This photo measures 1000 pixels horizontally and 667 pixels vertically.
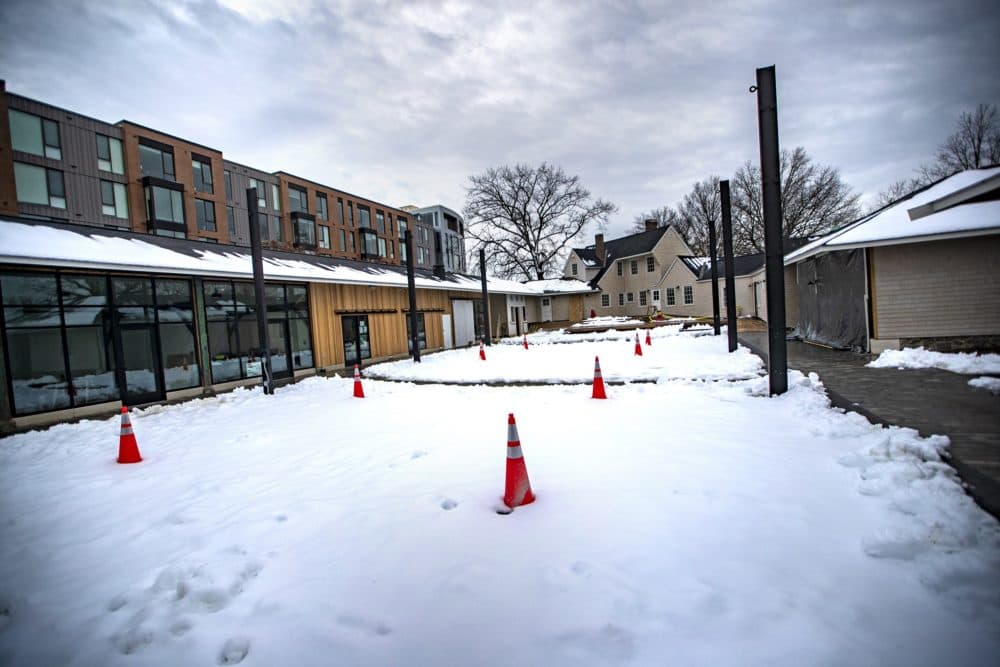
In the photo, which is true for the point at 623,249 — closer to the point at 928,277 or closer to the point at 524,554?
the point at 928,277

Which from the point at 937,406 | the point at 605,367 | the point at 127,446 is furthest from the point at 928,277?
the point at 127,446

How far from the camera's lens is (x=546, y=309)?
35562mm

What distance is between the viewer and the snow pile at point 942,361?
752cm

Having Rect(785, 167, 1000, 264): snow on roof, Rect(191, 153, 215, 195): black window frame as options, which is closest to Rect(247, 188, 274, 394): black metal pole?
Rect(785, 167, 1000, 264): snow on roof

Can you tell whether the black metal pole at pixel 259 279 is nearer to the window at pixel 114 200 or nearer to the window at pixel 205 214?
the window at pixel 114 200

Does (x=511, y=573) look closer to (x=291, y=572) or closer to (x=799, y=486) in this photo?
(x=291, y=572)

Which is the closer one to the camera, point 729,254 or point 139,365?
point 139,365

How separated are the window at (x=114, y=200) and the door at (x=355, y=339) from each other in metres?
22.9

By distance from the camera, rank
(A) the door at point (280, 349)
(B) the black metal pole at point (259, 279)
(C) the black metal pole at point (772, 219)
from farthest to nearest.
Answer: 1. (A) the door at point (280, 349)
2. (B) the black metal pole at point (259, 279)
3. (C) the black metal pole at point (772, 219)

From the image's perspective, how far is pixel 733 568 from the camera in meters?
2.62

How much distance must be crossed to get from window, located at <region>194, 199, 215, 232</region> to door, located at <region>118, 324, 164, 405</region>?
27.1 meters

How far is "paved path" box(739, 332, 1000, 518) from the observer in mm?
3514

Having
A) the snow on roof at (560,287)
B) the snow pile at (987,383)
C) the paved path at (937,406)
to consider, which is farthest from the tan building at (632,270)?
the snow pile at (987,383)

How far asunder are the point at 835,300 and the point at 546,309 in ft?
76.9
